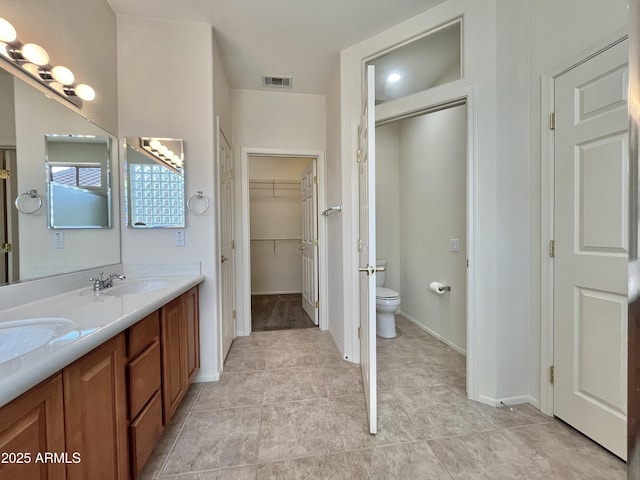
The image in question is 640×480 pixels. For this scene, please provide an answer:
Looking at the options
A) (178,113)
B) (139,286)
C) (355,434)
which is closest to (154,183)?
(178,113)

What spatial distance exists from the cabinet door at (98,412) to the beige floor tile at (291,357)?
133 centimetres

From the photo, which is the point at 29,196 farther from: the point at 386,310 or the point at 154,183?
the point at 386,310

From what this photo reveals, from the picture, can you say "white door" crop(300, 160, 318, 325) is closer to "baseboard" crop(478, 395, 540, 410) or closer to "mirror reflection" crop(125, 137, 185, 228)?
"mirror reflection" crop(125, 137, 185, 228)

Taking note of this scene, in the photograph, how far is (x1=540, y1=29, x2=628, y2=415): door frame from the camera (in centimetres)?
153

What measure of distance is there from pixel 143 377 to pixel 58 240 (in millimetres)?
871

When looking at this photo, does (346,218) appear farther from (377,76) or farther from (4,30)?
(4,30)

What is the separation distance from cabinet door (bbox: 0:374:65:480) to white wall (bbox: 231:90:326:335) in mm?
2202

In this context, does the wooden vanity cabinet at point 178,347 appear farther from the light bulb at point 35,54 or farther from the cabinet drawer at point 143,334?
the light bulb at point 35,54

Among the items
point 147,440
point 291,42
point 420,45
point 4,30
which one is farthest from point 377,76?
point 147,440

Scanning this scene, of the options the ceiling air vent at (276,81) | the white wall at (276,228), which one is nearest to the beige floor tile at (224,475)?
the ceiling air vent at (276,81)

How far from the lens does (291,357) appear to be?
7.71 feet

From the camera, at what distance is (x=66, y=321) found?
2.91ft

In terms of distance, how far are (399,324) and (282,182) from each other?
304 cm

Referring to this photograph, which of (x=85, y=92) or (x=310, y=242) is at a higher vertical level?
(x=85, y=92)
